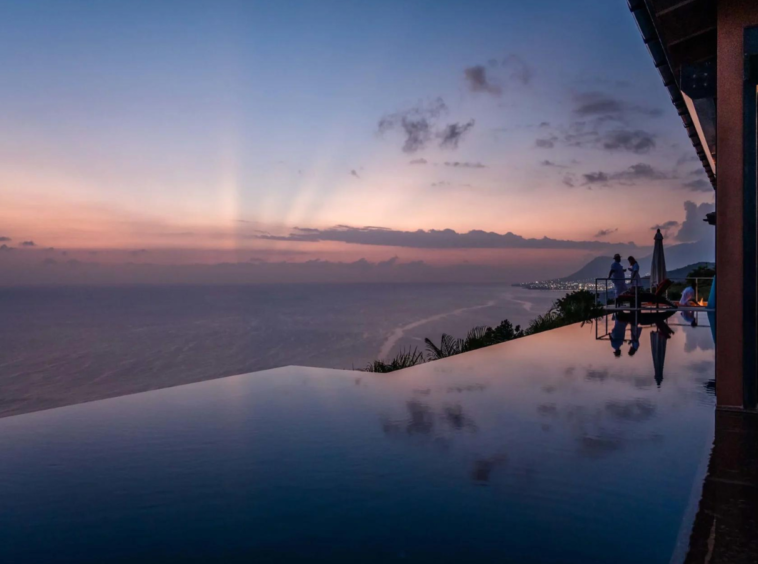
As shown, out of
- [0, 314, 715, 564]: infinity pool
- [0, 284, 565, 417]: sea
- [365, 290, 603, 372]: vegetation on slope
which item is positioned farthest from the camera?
[0, 284, 565, 417]: sea

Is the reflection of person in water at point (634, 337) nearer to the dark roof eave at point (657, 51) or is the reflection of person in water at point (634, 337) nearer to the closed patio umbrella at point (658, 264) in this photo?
the dark roof eave at point (657, 51)

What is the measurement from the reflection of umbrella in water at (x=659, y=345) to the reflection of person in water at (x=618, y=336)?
0.41 meters

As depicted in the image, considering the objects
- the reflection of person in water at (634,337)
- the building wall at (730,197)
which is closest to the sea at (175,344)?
the reflection of person in water at (634,337)

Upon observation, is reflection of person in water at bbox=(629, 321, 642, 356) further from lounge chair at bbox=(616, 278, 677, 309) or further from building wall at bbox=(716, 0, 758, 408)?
Answer: building wall at bbox=(716, 0, 758, 408)

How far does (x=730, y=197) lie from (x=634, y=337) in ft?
16.6

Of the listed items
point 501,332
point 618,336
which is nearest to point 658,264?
point 501,332

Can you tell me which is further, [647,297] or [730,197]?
[647,297]

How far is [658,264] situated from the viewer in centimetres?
1473

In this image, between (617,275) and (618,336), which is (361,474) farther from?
(617,275)

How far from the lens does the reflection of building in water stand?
1720 mm

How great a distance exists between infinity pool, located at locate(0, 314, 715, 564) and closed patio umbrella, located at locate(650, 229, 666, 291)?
37.0ft

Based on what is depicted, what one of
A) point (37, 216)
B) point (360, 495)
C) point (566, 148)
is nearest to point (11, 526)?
point (360, 495)

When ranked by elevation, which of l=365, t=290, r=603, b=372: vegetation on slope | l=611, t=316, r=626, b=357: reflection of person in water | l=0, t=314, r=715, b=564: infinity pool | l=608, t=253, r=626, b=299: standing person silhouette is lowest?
l=365, t=290, r=603, b=372: vegetation on slope

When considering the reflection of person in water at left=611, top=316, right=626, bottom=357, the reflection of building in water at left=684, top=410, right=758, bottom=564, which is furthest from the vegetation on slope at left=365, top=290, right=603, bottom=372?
the reflection of building in water at left=684, top=410, right=758, bottom=564
